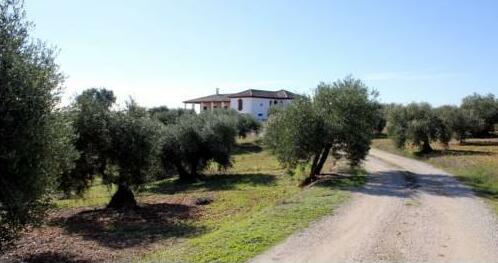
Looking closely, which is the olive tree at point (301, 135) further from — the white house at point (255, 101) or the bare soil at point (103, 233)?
the white house at point (255, 101)

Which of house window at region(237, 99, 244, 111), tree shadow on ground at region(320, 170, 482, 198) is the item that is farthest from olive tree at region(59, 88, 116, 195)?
house window at region(237, 99, 244, 111)

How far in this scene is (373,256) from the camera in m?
13.1

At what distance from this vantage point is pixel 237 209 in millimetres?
24016

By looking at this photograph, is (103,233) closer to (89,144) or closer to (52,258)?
(52,258)

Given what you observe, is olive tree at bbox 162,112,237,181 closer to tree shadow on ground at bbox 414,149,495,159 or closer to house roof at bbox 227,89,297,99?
tree shadow on ground at bbox 414,149,495,159

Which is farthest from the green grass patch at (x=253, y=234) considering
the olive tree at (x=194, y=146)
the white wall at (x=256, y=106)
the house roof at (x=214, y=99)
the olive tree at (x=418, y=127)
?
the house roof at (x=214, y=99)

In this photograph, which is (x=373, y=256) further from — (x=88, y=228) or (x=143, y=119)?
(x=143, y=119)

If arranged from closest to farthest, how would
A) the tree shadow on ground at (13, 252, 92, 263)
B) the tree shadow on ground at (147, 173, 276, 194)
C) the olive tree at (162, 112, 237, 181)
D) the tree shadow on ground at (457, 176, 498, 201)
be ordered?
the tree shadow on ground at (13, 252, 92, 263) < the tree shadow on ground at (457, 176, 498, 201) < the tree shadow on ground at (147, 173, 276, 194) < the olive tree at (162, 112, 237, 181)

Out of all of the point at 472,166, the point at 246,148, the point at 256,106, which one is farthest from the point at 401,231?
the point at 256,106

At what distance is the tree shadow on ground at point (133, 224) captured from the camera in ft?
62.0

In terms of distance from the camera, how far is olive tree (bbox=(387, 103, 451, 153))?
161ft

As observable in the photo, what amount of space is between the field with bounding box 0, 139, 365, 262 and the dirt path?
955mm

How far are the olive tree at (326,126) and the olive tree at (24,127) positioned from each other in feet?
66.7

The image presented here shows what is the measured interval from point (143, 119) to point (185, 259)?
14.4 m
